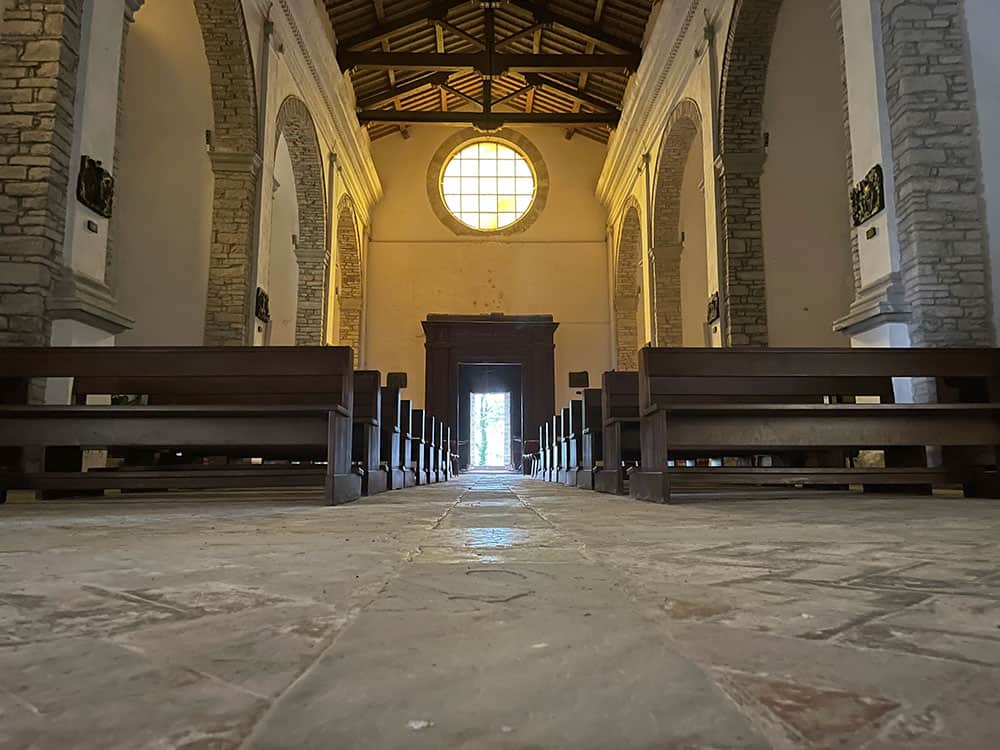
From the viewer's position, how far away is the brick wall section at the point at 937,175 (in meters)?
4.72

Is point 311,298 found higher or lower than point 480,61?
lower

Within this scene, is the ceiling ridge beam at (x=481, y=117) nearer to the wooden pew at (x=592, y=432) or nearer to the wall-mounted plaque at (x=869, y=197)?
the wooden pew at (x=592, y=432)

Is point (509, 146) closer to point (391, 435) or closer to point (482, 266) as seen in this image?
point (482, 266)

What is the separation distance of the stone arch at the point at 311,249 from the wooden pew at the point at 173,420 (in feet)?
22.3

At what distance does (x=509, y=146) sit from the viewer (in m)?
14.9

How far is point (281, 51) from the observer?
8.44 metres

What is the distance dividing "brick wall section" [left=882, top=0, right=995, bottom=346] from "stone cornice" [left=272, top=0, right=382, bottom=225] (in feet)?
20.6

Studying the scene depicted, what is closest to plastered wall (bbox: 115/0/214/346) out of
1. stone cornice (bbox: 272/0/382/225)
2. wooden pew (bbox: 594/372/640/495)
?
stone cornice (bbox: 272/0/382/225)

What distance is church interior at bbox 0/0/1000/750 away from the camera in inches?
26.8

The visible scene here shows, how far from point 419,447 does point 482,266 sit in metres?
7.56

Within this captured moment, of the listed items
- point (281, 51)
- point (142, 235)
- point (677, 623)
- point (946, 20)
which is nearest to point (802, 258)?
point (946, 20)

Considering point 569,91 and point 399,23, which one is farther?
point 569,91

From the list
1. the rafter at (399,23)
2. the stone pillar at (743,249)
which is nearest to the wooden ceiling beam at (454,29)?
the rafter at (399,23)

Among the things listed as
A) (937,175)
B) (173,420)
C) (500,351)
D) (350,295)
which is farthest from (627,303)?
(173,420)
